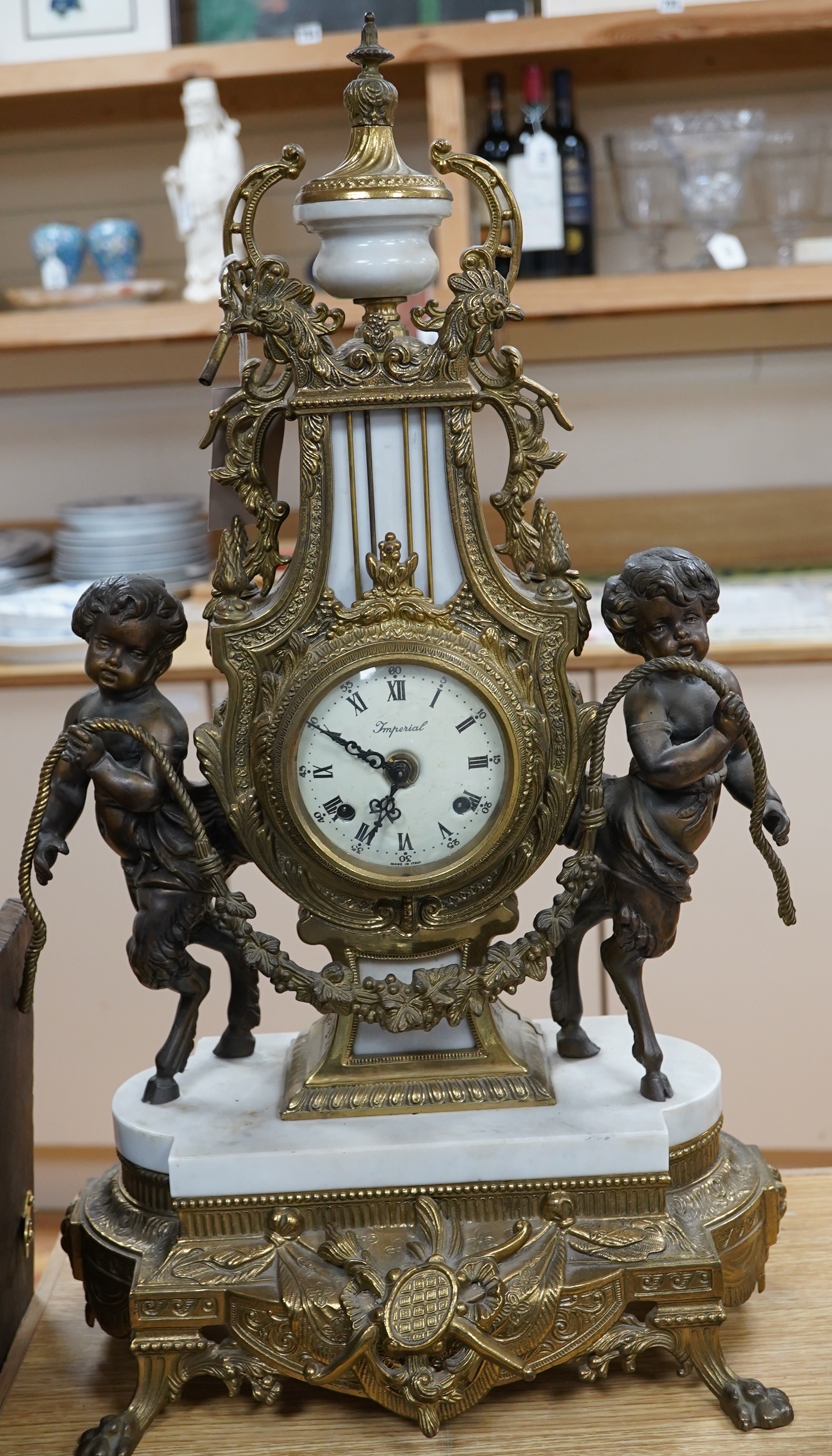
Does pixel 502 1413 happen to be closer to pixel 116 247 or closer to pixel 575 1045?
pixel 575 1045

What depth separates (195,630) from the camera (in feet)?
8.41

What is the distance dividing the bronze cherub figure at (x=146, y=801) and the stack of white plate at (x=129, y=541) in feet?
5.14

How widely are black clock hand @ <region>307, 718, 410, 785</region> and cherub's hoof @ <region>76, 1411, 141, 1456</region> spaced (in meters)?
0.46

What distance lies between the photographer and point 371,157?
1.01 m

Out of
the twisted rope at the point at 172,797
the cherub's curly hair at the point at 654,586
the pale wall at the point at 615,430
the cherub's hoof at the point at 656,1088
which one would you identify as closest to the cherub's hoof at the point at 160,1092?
the twisted rope at the point at 172,797

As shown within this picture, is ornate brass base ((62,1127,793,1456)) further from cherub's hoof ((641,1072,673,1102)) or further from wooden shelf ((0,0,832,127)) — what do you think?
wooden shelf ((0,0,832,127))

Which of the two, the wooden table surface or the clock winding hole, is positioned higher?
the clock winding hole

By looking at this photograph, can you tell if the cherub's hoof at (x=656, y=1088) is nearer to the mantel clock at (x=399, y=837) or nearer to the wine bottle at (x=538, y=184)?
the mantel clock at (x=399, y=837)

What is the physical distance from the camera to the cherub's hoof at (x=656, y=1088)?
1.07 m

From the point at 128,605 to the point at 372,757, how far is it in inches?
7.7

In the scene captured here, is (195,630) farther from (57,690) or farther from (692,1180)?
(692,1180)

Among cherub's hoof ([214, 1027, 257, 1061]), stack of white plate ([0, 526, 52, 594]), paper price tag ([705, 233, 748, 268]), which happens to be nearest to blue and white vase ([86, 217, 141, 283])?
stack of white plate ([0, 526, 52, 594])

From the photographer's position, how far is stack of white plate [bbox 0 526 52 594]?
2656 millimetres

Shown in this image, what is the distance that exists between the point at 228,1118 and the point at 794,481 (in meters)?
2.08
